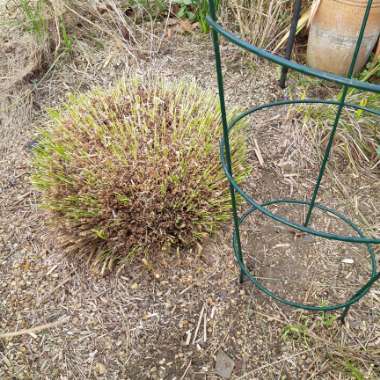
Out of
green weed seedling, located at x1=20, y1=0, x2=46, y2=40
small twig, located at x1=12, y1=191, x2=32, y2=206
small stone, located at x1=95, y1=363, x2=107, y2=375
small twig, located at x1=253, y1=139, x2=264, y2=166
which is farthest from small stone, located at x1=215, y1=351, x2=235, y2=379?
green weed seedling, located at x1=20, y1=0, x2=46, y2=40

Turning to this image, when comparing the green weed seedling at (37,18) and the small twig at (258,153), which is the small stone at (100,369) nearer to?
the small twig at (258,153)

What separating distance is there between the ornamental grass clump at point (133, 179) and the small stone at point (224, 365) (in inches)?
17.3

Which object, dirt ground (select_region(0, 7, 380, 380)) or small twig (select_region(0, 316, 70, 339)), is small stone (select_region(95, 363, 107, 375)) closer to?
dirt ground (select_region(0, 7, 380, 380))

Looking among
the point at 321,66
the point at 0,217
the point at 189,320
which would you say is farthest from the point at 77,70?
the point at 189,320

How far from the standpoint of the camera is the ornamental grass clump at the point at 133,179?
142 cm

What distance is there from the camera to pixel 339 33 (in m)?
2.10

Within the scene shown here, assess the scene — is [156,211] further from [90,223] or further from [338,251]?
[338,251]

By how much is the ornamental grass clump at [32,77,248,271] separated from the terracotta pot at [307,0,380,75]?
0.99 m

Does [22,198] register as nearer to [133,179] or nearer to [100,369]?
[133,179]

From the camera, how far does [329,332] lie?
137 cm

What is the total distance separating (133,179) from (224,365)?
749 millimetres

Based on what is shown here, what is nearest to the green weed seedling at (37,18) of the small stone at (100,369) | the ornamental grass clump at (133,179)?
the ornamental grass clump at (133,179)

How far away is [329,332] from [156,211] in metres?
0.78

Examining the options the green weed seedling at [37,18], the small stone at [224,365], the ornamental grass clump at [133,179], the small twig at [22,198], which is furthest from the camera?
the green weed seedling at [37,18]
